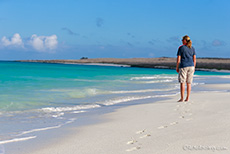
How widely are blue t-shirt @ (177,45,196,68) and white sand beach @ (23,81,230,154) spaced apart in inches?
99.7

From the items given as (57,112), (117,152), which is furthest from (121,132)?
(57,112)

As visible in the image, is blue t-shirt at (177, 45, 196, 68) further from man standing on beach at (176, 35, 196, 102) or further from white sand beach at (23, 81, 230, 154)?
white sand beach at (23, 81, 230, 154)

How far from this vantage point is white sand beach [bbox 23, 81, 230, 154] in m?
4.19

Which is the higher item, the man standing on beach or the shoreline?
the man standing on beach

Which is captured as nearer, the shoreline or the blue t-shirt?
the shoreline

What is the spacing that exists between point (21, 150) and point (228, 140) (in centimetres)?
295

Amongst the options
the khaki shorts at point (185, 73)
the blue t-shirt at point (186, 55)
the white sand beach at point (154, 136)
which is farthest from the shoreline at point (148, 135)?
the blue t-shirt at point (186, 55)

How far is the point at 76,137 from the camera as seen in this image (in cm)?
522

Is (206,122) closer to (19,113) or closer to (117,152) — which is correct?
(117,152)

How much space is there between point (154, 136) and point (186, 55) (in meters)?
4.74

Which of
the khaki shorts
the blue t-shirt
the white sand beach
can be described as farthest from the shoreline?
the blue t-shirt

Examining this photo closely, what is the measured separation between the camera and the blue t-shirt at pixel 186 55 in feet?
29.9

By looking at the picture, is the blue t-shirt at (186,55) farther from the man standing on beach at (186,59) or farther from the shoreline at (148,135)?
the shoreline at (148,135)

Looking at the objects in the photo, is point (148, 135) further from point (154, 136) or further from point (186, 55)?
point (186, 55)
